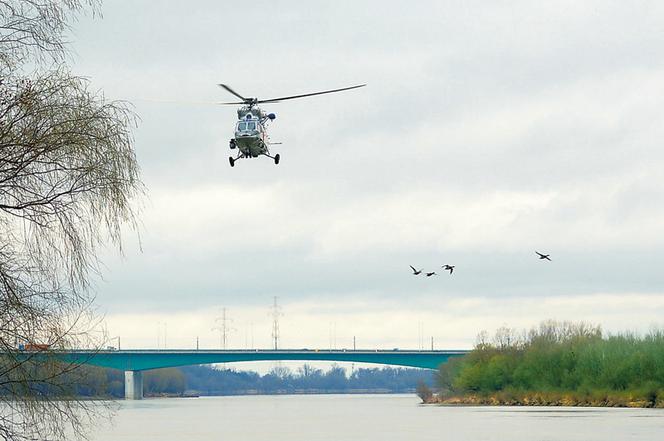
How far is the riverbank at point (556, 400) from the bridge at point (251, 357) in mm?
23363

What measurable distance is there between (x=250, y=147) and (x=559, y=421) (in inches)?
1703

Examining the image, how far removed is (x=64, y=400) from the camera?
1917 cm

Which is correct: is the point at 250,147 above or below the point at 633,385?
above

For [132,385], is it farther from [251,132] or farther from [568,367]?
[251,132]

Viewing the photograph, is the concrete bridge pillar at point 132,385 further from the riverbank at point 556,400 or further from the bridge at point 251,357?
the riverbank at point 556,400

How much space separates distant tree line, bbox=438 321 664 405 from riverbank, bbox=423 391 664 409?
0.15 m

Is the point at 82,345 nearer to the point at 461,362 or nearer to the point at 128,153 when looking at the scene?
the point at 128,153

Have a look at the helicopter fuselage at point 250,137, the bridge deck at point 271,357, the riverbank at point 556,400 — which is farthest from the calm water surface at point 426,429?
the bridge deck at point 271,357

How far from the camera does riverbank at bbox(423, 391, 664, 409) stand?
118625 mm

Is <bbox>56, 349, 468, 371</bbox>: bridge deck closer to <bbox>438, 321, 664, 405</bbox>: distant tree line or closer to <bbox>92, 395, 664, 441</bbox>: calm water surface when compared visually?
<bbox>438, 321, 664, 405</bbox>: distant tree line

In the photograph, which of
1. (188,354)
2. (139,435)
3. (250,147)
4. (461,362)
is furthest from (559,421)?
(188,354)

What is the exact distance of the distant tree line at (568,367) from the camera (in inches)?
4690

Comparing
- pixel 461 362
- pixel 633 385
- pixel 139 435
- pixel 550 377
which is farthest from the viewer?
pixel 461 362

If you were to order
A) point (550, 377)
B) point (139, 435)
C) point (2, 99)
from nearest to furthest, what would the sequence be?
point (2, 99)
point (139, 435)
point (550, 377)
